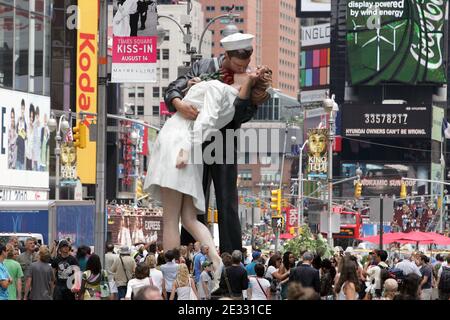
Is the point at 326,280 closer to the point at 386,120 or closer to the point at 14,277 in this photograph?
→ the point at 14,277

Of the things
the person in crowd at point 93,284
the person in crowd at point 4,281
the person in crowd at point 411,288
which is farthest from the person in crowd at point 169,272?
the person in crowd at point 411,288

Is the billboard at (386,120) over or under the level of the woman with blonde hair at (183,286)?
over

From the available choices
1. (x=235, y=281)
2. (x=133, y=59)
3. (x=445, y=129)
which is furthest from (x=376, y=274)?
(x=445, y=129)

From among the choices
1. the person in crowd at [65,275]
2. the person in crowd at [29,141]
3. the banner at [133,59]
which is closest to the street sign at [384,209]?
the banner at [133,59]

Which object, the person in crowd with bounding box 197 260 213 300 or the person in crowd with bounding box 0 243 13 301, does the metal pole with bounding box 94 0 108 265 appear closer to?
the person in crowd with bounding box 197 260 213 300

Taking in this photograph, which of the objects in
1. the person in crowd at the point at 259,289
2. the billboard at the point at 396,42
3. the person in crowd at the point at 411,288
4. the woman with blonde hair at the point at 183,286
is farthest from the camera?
the billboard at the point at 396,42

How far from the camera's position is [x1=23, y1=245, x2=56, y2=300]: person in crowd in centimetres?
2011

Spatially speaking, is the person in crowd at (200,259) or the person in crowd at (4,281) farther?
the person in crowd at (200,259)

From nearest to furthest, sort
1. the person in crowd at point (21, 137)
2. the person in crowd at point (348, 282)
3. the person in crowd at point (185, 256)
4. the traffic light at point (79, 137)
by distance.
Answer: the person in crowd at point (348, 282), the person in crowd at point (185, 256), the traffic light at point (79, 137), the person in crowd at point (21, 137)

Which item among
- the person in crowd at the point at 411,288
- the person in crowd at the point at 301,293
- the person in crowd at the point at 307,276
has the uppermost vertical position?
the person in crowd at the point at 301,293

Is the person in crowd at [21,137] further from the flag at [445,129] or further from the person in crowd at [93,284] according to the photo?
the flag at [445,129]

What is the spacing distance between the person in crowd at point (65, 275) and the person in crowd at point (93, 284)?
2.27 ft

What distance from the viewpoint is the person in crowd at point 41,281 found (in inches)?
792
